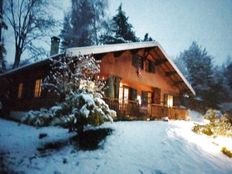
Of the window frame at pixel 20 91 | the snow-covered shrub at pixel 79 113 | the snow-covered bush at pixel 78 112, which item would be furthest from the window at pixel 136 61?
the snow-covered shrub at pixel 79 113

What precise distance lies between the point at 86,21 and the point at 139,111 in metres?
18.5

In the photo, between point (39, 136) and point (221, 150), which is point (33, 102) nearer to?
point (39, 136)

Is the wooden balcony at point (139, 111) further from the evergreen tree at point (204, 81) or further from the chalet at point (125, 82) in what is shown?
the evergreen tree at point (204, 81)

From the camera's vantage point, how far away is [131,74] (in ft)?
64.6

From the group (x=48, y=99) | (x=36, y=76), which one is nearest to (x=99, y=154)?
(x=48, y=99)

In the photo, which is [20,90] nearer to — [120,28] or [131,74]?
[131,74]

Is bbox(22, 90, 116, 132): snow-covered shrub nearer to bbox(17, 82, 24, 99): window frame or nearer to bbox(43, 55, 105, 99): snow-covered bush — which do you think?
bbox(43, 55, 105, 99): snow-covered bush

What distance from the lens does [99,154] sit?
30.0 feet

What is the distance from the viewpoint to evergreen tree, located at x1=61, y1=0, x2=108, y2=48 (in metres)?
31.6

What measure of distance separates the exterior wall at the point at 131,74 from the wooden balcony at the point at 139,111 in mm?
2321

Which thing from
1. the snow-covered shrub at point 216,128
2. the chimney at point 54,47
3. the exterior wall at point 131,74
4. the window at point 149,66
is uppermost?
the chimney at point 54,47

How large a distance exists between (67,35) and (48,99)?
20.6 m

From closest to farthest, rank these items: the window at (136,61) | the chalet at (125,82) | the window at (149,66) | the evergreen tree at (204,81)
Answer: the chalet at (125,82), the window at (136,61), the window at (149,66), the evergreen tree at (204,81)

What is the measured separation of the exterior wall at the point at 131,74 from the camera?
687 inches
